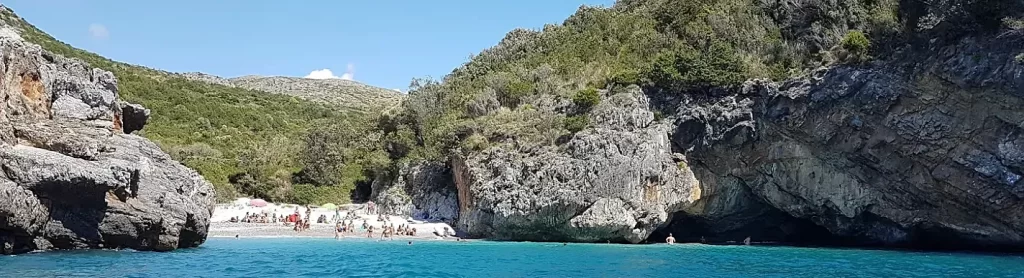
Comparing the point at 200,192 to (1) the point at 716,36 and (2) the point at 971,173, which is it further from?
(2) the point at 971,173

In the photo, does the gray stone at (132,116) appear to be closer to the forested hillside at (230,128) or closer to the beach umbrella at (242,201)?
the beach umbrella at (242,201)

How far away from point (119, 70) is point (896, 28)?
75.2 meters

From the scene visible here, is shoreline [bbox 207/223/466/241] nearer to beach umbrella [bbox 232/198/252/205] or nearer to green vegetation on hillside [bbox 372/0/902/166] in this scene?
green vegetation on hillside [bbox 372/0/902/166]

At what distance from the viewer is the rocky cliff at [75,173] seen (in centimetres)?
2072

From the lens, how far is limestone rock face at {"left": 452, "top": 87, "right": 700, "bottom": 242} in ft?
114

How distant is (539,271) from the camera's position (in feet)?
71.8

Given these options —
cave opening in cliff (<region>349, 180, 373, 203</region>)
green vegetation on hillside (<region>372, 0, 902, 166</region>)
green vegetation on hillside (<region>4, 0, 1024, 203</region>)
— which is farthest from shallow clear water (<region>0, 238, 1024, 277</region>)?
cave opening in cliff (<region>349, 180, 373, 203</region>)

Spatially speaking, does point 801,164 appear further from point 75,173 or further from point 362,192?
point 362,192

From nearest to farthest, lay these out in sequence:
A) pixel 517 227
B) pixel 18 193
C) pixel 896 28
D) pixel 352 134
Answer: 1. pixel 18 193
2. pixel 896 28
3. pixel 517 227
4. pixel 352 134

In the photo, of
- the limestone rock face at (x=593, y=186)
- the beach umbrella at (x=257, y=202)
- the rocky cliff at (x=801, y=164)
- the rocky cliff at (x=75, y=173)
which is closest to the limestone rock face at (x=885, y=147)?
the rocky cliff at (x=801, y=164)

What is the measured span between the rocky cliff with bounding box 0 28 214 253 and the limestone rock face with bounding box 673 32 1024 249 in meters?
22.2

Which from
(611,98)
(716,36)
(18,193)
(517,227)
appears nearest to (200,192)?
(18,193)

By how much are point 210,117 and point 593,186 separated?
48.7 metres

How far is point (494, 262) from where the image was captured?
24.5 meters
